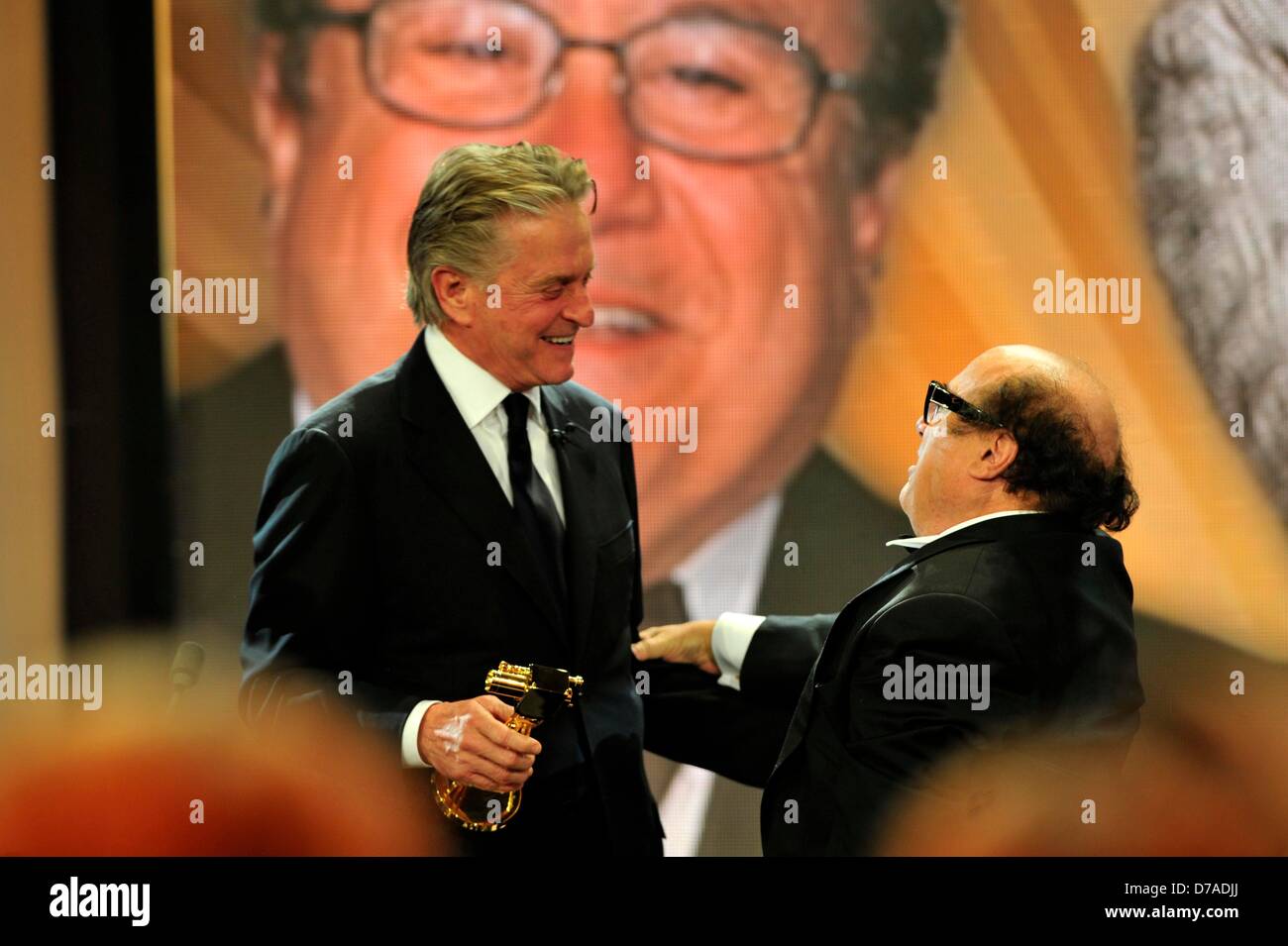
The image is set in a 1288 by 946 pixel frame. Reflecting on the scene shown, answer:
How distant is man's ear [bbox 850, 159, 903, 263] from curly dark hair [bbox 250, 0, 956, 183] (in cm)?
3

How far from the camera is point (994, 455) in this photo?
6.56 feet

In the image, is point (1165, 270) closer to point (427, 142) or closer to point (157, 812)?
point (427, 142)

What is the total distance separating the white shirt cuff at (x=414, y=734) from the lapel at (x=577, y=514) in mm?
263

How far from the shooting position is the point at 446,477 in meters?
2.08

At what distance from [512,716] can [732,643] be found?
0.57m

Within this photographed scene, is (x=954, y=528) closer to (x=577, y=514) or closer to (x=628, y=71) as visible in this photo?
(x=577, y=514)

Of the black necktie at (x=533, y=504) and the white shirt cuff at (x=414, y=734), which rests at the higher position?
the black necktie at (x=533, y=504)

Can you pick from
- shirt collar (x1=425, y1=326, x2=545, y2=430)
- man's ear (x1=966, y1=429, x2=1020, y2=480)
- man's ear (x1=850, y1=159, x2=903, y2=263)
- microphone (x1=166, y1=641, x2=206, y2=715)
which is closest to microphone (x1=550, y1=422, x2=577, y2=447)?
shirt collar (x1=425, y1=326, x2=545, y2=430)

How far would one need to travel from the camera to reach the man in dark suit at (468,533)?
2004 millimetres

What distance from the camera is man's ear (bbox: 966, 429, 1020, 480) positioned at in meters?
1.99

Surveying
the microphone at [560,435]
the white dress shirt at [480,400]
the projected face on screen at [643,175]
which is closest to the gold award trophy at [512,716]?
the white dress shirt at [480,400]

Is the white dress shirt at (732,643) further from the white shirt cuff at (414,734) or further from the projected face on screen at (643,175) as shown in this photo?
the projected face on screen at (643,175)

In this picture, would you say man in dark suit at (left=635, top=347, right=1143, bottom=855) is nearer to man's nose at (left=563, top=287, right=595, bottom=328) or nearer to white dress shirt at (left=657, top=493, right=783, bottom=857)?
man's nose at (left=563, top=287, right=595, bottom=328)
